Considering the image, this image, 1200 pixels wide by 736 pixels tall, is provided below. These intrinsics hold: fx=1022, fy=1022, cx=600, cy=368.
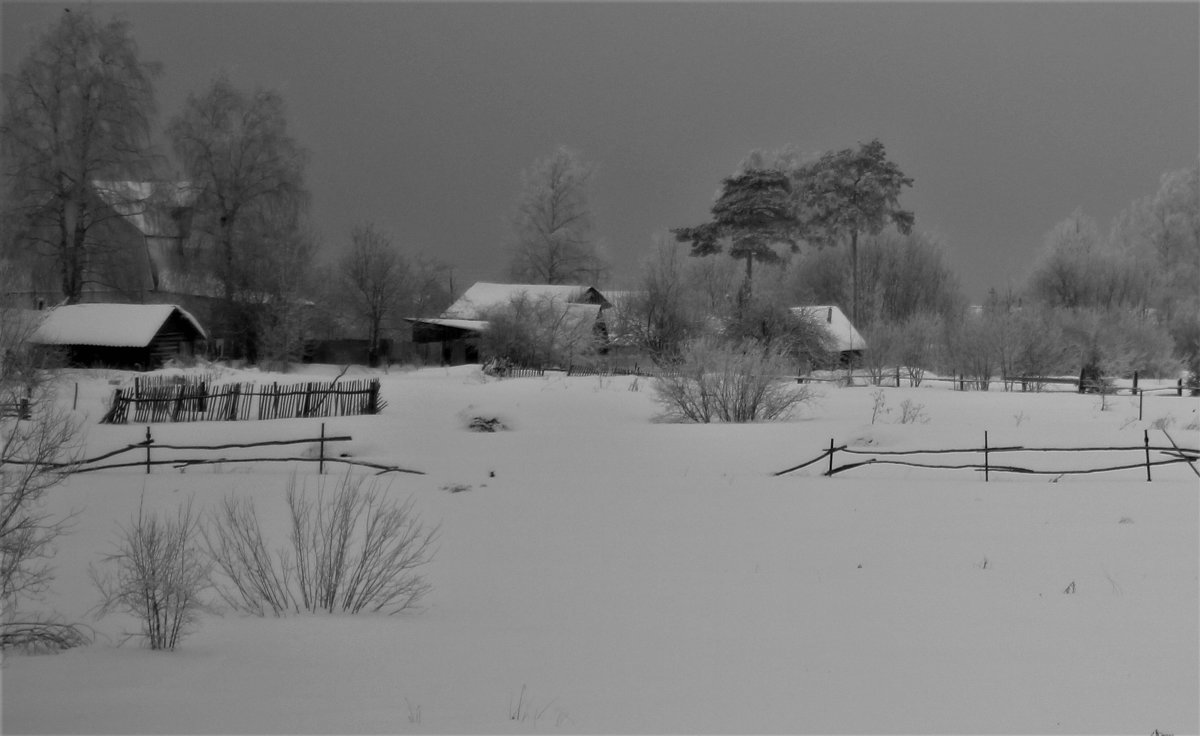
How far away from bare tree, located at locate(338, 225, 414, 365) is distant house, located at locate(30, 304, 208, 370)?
47.9 feet

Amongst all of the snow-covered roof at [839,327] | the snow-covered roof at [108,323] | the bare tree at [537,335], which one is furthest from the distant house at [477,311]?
the snow-covered roof at [108,323]

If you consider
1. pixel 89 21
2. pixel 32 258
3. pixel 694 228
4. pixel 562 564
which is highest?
pixel 89 21

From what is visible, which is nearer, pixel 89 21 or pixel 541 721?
pixel 541 721

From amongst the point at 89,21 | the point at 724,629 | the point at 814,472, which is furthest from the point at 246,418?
the point at 89,21

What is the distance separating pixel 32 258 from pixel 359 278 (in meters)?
17.3

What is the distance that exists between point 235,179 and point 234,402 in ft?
74.5

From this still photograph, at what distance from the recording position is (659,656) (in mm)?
6906

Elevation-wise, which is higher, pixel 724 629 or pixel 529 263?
pixel 529 263

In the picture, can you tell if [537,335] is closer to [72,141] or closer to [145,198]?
[145,198]

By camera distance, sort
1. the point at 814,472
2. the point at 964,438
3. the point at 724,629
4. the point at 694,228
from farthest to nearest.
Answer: the point at 694,228 < the point at 964,438 < the point at 814,472 < the point at 724,629

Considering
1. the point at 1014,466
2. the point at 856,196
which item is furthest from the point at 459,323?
the point at 1014,466

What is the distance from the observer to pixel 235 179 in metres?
42.2

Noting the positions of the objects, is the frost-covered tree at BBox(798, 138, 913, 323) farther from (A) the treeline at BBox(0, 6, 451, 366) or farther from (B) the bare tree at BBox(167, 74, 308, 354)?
(B) the bare tree at BBox(167, 74, 308, 354)

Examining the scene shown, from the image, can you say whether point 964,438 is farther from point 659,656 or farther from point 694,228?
point 694,228
